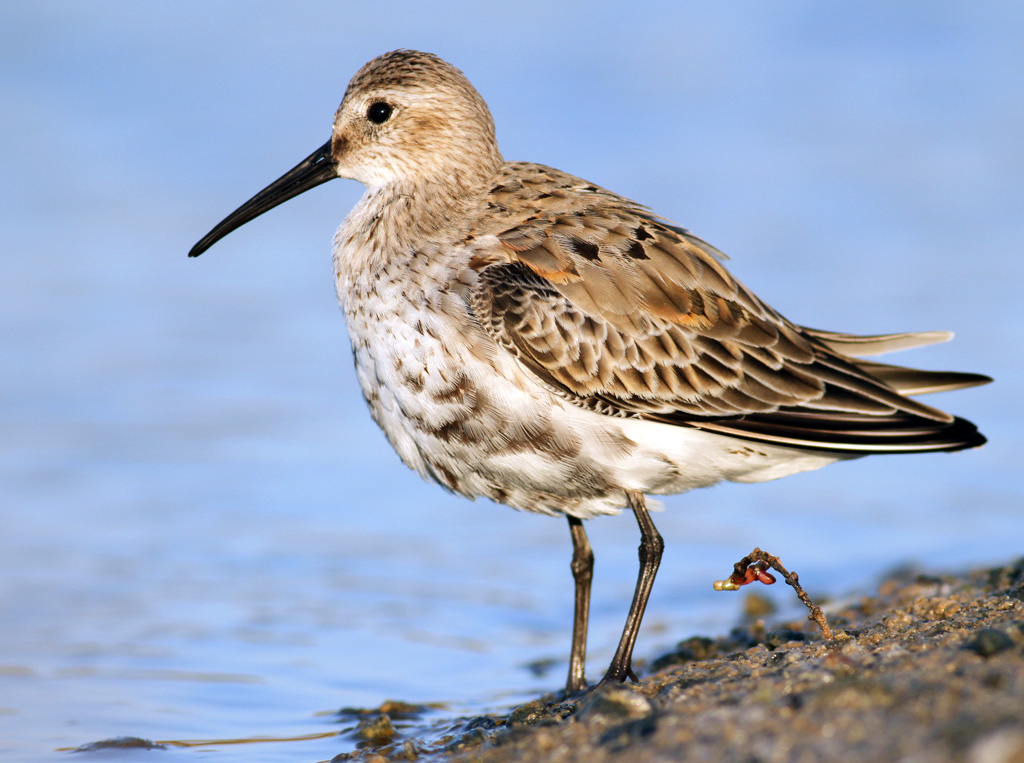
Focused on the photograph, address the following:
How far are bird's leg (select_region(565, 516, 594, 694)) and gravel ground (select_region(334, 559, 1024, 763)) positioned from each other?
0.79 feet

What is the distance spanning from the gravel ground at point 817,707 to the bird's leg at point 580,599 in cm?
24

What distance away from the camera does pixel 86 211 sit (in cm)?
1468

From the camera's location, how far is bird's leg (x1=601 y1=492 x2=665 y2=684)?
248 inches

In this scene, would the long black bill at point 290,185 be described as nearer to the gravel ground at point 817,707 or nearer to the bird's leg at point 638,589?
the bird's leg at point 638,589

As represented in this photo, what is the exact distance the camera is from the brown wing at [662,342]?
603 centimetres

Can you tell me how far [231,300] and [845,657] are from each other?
385 inches

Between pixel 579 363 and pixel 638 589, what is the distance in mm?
1304

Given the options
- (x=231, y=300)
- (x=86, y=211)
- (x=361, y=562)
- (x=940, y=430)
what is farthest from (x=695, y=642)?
(x=86, y=211)

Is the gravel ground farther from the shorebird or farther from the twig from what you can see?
the shorebird

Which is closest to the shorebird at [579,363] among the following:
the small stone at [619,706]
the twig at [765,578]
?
the twig at [765,578]

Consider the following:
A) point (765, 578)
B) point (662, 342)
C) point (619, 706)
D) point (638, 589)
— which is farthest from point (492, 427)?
point (619, 706)

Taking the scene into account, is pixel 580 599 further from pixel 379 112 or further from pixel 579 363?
pixel 379 112

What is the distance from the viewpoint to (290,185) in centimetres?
737

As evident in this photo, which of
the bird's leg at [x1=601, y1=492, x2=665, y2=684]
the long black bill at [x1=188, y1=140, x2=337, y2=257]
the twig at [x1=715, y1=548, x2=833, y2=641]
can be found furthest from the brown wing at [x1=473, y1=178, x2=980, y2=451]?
the long black bill at [x1=188, y1=140, x2=337, y2=257]
